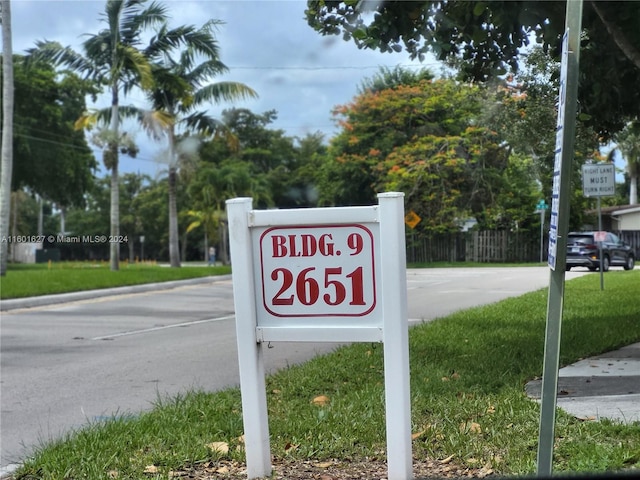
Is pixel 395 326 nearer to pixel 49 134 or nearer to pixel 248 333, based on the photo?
pixel 248 333

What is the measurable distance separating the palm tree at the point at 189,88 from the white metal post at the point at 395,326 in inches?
919

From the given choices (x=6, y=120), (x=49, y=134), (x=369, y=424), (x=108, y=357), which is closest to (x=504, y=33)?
(x=369, y=424)

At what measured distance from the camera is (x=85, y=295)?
61.6ft

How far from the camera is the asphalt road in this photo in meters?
6.53

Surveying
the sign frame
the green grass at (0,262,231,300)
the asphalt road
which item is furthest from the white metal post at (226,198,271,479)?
the green grass at (0,262,231,300)

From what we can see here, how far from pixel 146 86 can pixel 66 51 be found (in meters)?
3.19

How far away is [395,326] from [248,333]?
0.85 m

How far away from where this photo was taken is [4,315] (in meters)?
14.7

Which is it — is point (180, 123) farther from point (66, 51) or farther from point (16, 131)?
point (16, 131)

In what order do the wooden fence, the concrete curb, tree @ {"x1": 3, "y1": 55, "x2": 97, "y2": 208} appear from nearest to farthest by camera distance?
the concrete curb
tree @ {"x1": 3, "y1": 55, "x2": 97, "y2": 208}
the wooden fence

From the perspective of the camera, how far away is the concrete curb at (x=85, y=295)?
16.2 meters

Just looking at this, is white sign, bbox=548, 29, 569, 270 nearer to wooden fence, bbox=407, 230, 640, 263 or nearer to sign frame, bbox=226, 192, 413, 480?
sign frame, bbox=226, 192, 413, 480

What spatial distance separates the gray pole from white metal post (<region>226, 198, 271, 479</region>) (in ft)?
5.27

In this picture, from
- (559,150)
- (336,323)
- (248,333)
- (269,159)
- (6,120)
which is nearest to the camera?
(559,150)
